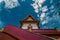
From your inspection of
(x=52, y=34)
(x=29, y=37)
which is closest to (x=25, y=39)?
(x=29, y=37)

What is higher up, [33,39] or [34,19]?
[34,19]

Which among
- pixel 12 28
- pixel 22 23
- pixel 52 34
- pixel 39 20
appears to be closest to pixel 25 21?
pixel 22 23

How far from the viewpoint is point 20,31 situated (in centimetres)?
1182

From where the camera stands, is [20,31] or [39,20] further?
[39,20]

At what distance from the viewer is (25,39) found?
11.0 m

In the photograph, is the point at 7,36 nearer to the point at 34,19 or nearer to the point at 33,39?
the point at 33,39

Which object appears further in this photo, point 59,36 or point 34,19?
point 34,19

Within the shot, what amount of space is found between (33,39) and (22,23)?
77.9ft

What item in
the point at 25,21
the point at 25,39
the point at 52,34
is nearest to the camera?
the point at 25,39

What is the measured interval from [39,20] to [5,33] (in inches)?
963

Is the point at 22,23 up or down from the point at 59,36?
up

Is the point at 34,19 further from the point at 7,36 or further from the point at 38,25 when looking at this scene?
the point at 7,36

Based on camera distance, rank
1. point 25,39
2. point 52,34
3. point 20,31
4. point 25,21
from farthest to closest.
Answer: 1. point 25,21
2. point 52,34
3. point 20,31
4. point 25,39

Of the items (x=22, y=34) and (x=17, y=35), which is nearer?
(x=17, y=35)
